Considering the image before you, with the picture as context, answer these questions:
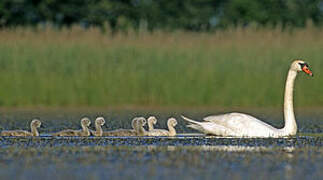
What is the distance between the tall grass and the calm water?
4.62 metres

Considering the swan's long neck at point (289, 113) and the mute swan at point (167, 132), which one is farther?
the mute swan at point (167, 132)

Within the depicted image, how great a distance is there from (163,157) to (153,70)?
28.1 feet

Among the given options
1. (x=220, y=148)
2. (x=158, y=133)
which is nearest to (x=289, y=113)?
(x=158, y=133)

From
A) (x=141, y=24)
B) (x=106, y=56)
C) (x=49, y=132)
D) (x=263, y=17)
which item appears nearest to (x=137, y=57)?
(x=106, y=56)

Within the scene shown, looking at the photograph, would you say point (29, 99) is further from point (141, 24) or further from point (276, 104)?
point (141, 24)

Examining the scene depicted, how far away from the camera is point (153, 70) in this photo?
701 inches

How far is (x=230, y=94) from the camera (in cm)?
1727

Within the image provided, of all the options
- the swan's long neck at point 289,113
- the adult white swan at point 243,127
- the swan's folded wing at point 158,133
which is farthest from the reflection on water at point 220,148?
the swan's folded wing at point 158,133

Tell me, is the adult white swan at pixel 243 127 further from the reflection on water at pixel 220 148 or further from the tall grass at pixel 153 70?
the tall grass at pixel 153 70

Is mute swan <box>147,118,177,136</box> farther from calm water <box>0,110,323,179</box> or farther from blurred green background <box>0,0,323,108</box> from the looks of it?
blurred green background <box>0,0,323,108</box>

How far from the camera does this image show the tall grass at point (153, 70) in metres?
17.2

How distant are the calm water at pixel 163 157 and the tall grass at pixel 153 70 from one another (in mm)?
4616

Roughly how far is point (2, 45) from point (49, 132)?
619 centimetres

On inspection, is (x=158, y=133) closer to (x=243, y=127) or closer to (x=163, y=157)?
(x=243, y=127)
